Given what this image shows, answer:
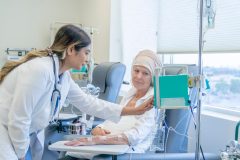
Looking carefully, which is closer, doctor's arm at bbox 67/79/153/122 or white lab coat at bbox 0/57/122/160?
white lab coat at bbox 0/57/122/160

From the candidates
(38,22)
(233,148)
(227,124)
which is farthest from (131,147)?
(38,22)

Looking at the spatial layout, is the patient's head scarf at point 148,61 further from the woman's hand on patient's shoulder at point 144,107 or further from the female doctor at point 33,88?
the female doctor at point 33,88

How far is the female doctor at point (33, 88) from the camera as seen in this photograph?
1506mm

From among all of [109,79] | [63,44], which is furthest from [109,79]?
[63,44]

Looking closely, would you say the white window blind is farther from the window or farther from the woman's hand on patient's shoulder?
the woman's hand on patient's shoulder

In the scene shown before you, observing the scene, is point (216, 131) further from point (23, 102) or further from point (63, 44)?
point (23, 102)

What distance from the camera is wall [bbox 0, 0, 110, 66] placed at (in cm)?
465

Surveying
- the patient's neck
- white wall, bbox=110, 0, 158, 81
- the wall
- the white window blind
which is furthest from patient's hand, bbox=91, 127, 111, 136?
the wall

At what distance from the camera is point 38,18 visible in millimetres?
4879

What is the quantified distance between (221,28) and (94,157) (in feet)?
5.27

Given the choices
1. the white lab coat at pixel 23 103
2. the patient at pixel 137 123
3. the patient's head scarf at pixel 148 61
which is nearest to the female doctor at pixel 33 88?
the white lab coat at pixel 23 103

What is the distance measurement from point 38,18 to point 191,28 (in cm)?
268

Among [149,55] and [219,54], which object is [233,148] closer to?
[149,55]

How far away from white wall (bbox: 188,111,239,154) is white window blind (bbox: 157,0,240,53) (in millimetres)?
571
